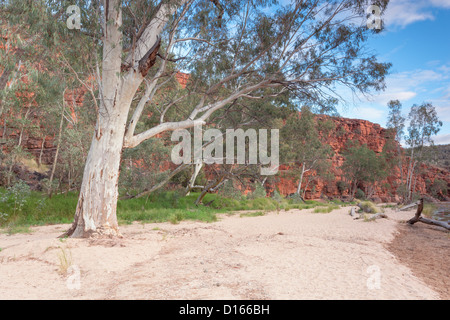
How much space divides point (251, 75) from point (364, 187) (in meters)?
39.7

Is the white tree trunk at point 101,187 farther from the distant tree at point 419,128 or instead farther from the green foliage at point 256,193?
the distant tree at point 419,128

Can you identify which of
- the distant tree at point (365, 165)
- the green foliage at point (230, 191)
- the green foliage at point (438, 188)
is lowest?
the green foliage at point (438, 188)

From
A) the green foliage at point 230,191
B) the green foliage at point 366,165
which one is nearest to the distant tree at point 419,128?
the green foliage at point 366,165

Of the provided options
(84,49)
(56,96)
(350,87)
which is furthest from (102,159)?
(56,96)

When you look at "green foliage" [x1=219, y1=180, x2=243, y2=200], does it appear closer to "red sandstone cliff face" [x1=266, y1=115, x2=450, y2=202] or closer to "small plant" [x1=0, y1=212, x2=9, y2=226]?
"small plant" [x1=0, y1=212, x2=9, y2=226]

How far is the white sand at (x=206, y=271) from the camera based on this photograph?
2840 mm

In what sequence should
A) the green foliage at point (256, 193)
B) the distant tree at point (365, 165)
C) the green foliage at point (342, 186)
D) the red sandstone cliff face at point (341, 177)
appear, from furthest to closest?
the green foliage at point (342, 186)
the red sandstone cliff face at point (341, 177)
the distant tree at point (365, 165)
the green foliage at point (256, 193)

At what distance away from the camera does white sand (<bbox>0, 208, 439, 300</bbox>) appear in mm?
2840

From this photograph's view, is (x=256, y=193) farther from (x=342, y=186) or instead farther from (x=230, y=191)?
(x=342, y=186)

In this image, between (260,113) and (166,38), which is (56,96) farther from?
(260,113)

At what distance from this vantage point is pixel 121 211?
10461 millimetres

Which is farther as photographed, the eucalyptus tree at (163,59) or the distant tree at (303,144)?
the distant tree at (303,144)

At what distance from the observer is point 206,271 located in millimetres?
3504

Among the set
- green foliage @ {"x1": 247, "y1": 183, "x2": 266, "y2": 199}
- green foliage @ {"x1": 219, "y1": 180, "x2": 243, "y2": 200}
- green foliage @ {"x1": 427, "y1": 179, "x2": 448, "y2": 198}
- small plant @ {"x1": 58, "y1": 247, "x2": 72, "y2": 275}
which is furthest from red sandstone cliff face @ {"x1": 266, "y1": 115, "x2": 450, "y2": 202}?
small plant @ {"x1": 58, "y1": 247, "x2": 72, "y2": 275}
